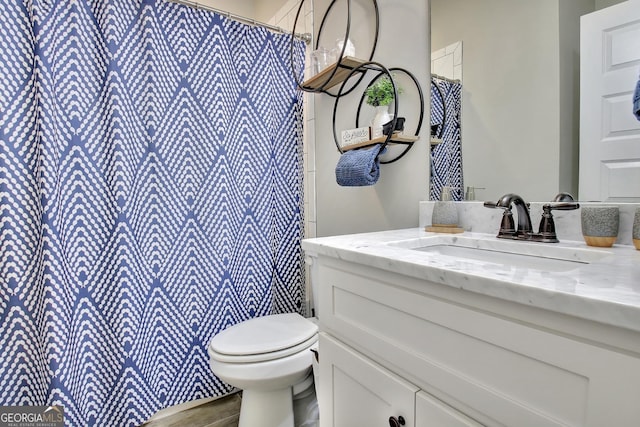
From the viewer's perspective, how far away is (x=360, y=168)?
3.82 ft

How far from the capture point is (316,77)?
1.44 metres

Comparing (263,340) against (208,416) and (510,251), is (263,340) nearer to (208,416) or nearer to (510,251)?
(208,416)

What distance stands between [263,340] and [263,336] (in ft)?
0.12

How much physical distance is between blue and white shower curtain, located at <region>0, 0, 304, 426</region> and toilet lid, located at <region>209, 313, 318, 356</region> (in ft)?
0.88

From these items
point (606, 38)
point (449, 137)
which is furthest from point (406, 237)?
point (606, 38)

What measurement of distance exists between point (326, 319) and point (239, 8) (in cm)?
245

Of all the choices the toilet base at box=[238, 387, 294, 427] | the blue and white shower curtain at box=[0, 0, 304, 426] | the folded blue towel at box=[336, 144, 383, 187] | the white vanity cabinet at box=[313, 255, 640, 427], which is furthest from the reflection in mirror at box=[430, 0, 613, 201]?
the toilet base at box=[238, 387, 294, 427]

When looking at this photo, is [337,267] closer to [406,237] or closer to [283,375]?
[406,237]

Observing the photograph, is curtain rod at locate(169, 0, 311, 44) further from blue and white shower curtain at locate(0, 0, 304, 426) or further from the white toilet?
the white toilet

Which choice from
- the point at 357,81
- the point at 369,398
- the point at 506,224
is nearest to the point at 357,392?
the point at 369,398

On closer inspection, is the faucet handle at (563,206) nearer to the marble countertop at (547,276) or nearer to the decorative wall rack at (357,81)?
the marble countertop at (547,276)

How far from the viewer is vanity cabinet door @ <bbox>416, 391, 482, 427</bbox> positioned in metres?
0.54

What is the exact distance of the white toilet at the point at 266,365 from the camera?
3.88 ft

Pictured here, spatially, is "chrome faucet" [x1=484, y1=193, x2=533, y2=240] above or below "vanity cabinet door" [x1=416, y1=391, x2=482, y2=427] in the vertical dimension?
above
